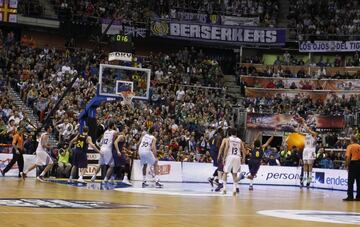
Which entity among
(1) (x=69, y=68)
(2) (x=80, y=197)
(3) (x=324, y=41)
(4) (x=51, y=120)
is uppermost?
(3) (x=324, y=41)

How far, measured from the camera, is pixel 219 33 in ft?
147

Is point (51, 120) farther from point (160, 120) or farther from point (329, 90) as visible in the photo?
point (329, 90)

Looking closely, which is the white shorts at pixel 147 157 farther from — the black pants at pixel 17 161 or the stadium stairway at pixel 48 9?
the stadium stairway at pixel 48 9

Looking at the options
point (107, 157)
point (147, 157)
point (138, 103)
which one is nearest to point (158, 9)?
point (138, 103)

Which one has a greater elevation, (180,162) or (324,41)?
(324,41)

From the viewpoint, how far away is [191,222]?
10.9 metres

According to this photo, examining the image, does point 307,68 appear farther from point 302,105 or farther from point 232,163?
point 232,163

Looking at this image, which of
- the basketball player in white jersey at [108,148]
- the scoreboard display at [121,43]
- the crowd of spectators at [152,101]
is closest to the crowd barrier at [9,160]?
the crowd of spectators at [152,101]

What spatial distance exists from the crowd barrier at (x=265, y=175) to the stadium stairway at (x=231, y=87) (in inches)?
516

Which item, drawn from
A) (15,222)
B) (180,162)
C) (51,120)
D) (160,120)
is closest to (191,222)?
(15,222)

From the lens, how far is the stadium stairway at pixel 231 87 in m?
43.2

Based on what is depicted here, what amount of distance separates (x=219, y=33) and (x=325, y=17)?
323 inches

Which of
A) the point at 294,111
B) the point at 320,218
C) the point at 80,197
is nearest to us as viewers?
the point at 320,218

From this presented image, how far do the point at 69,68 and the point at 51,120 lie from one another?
18.5ft
